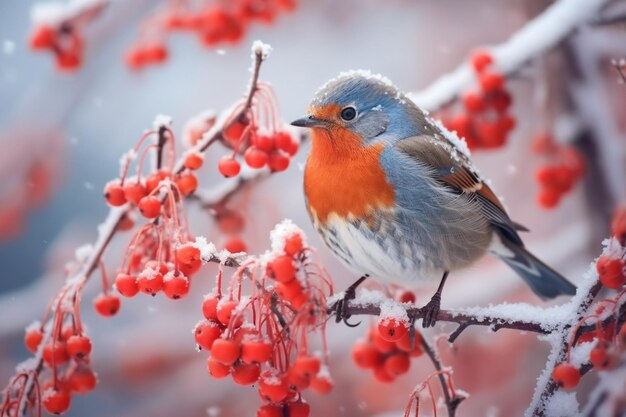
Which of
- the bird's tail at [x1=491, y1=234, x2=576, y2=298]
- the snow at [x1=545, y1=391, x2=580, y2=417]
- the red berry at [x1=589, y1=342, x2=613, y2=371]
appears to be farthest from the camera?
the bird's tail at [x1=491, y1=234, x2=576, y2=298]

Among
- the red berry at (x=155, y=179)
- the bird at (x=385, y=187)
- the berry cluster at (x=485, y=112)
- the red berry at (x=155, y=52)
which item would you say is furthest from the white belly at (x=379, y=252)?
the red berry at (x=155, y=52)

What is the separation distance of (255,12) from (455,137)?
651 millimetres

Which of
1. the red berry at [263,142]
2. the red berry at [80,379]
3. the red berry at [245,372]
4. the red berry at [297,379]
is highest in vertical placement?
the red berry at [263,142]

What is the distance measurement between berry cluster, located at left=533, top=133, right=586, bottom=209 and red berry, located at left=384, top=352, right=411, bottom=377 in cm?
64

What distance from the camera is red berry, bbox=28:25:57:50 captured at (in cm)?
153

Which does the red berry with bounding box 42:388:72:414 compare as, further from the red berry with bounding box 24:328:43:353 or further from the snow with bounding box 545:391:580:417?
the snow with bounding box 545:391:580:417

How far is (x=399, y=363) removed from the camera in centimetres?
113

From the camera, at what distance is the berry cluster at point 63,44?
5.10 feet

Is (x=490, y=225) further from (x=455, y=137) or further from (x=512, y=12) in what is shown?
(x=512, y=12)

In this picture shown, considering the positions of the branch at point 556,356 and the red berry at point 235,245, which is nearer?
the branch at point 556,356

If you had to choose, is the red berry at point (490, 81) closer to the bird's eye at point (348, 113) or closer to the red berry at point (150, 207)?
the bird's eye at point (348, 113)

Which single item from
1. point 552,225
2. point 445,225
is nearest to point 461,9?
point 552,225

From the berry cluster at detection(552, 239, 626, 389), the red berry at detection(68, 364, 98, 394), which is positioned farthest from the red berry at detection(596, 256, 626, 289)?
the red berry at detection(68, 364, 98, 394)

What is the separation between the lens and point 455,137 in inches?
51.8
